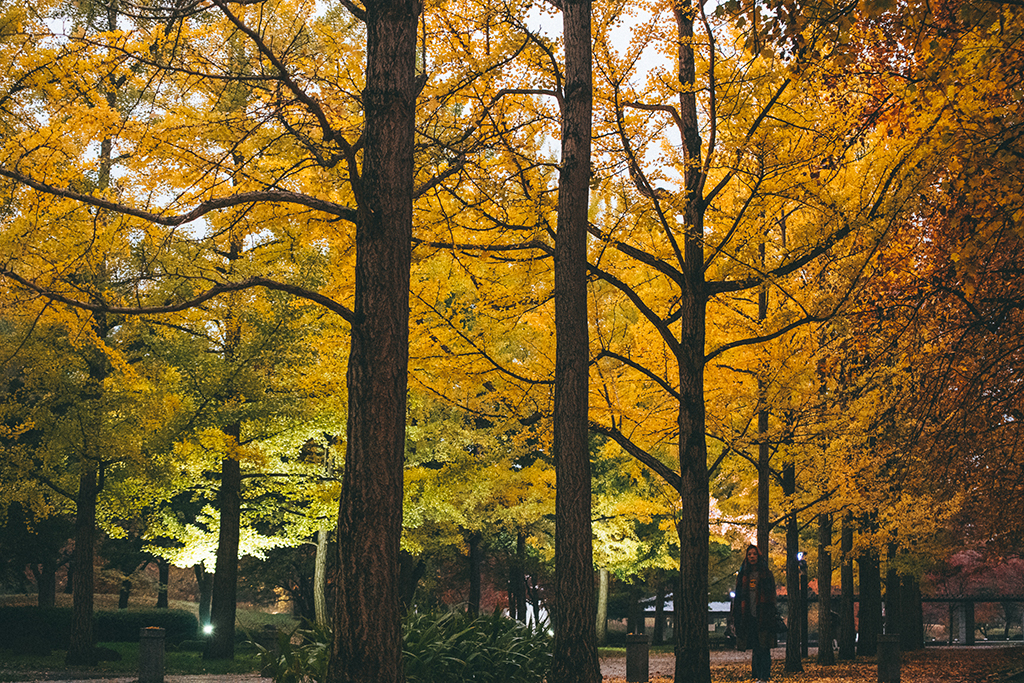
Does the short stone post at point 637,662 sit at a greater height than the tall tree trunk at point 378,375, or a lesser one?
lesser

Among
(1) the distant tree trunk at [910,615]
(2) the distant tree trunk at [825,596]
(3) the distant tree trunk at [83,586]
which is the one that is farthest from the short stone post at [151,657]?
(1) the distant tree trunk at [910,615]

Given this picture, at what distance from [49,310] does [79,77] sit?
3.19 meters

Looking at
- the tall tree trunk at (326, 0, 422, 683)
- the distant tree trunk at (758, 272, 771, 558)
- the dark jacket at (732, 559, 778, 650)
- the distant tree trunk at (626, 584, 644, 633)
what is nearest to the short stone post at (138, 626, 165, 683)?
the tall tree trunk at (326, 0, 422, 683)

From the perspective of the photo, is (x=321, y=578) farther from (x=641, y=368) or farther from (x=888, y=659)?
(x=888, y=659)

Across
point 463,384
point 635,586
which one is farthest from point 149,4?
point 635,586

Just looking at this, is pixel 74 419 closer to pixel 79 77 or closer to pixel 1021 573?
pixel 79 77

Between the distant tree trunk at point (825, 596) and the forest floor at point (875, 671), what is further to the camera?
the distant tree trunk at point (825, 596)

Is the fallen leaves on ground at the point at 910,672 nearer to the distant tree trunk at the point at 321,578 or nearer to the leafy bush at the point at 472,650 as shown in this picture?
the leafy bush at the point at 472,650

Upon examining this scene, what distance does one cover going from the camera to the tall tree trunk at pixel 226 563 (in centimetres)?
1711

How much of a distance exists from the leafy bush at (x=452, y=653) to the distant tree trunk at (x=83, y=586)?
30.9 feet

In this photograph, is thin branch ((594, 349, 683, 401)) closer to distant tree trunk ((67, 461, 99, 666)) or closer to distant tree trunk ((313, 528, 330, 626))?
distant tree trunk ((313, 528, 330, 626))

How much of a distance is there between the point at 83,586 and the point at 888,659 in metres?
14.6

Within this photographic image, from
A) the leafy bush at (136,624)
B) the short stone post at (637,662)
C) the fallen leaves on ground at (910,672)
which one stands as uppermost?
the short stone post at (637,662)

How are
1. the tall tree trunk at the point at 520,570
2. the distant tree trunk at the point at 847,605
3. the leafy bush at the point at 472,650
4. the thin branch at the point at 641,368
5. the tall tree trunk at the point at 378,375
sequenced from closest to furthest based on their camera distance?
the tall tree trunk at the point at 378,375 → the leafy bush at the point at 472,650 → the thin branch at the point at 641,368 → the distant tree trunk at the point at 847,605 → the tall tree trunk at the point at 520,570
